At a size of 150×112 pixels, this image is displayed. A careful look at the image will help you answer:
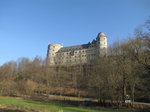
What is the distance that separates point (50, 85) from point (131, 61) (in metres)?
35.4

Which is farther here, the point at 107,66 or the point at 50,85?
the point at 50,85

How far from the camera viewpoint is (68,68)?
2534 inches

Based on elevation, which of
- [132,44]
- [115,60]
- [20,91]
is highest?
[132,44]

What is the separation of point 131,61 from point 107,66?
4.90 metres

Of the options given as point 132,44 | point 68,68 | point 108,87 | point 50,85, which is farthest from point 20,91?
point 132,44

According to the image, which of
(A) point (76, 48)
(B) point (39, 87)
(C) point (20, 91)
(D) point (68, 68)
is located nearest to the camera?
(C) point (20, 91)

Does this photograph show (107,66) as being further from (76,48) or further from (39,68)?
(76,48)

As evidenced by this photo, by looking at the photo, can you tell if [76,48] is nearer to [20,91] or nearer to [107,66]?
[20,91]

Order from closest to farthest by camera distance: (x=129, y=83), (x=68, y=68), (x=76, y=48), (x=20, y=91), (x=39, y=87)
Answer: (x=129, y=83), (x=20, y=91), (x=39, y=87), (x=68, y=68), (x=76, y=48)

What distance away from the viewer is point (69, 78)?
194 feet

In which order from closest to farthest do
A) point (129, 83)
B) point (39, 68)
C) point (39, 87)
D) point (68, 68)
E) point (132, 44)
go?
point (132, 44)
point (129, 83)
point (39, 87)
point (39, 68)
point (68, 68)

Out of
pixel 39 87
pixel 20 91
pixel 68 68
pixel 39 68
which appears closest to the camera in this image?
pixel 20 91

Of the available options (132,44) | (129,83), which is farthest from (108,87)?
(132,44)

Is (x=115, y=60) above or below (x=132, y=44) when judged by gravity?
below
